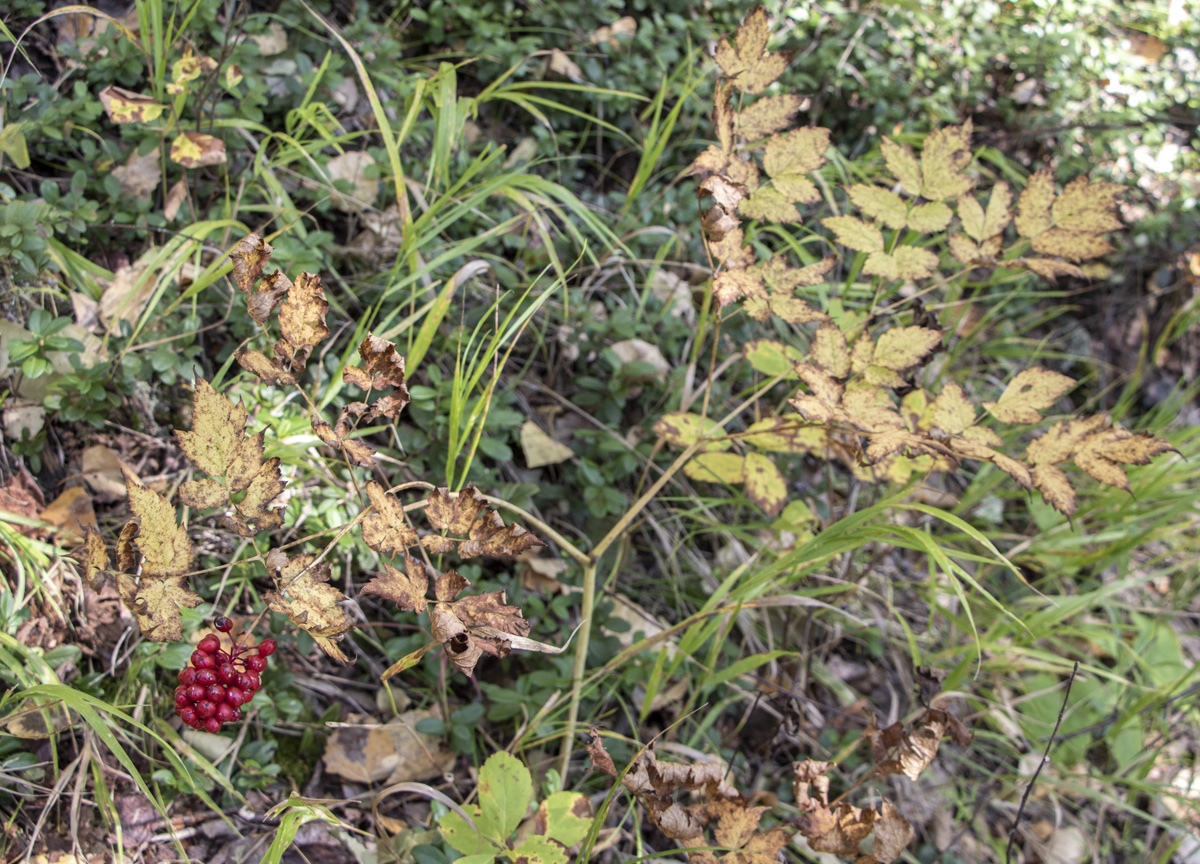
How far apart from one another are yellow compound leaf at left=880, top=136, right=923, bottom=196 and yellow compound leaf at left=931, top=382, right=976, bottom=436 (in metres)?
0.39

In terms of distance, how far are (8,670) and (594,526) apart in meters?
1.08

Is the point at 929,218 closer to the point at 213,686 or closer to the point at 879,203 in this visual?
the point at 879,203

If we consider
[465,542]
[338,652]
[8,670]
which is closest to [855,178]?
[465,542]

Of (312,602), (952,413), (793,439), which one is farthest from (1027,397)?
(312,602)

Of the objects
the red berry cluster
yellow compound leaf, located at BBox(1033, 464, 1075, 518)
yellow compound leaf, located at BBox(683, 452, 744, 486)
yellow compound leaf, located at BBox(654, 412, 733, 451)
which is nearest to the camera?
the red berry cluster

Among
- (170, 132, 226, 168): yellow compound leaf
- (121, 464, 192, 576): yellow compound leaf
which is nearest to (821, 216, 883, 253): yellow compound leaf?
(121, 464, 192, 576): yellow compound leaf

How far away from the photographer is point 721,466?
5.25 feet

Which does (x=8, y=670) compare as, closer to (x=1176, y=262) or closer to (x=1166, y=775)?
(x=1166, y=775)

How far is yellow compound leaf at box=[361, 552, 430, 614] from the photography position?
938 millimetres

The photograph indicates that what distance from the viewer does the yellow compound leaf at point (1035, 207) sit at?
1342 mm

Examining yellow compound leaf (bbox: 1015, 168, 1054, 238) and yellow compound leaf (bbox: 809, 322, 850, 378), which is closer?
yellow compound leaf (bbox: 809, 322, 850, 378)

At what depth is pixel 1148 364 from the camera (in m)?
2.87

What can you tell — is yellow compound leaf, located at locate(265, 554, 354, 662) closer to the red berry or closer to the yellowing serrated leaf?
the red berry

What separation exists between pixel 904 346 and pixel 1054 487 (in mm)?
317
